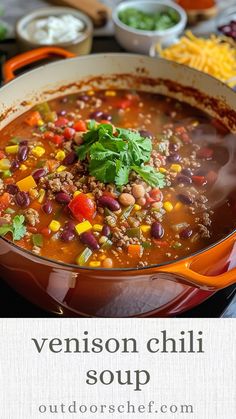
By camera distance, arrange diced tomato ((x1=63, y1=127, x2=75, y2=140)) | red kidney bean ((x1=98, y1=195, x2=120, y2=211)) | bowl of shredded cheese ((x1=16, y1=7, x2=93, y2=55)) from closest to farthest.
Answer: red kidney bean ((x1=98, y1=195, x2=120, y2=211)) < diced tomato ((x1=63, y1=127, x2=75, y2=140)) < bowl of shredded cheese ((x1=16, y1=7, x2=93, y2=55))

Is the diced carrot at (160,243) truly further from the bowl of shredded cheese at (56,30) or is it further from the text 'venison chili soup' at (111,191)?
the bowl of shredded cheese at (56,30)

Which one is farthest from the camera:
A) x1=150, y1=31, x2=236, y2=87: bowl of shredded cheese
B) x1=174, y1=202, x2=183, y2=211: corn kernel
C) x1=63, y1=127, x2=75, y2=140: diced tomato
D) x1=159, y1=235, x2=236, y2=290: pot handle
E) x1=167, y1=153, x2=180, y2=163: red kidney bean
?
x1=150, y1=31, x2=236, y2=87: bowl of shredded cheese

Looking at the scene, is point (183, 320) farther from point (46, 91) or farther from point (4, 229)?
point (46, 91)

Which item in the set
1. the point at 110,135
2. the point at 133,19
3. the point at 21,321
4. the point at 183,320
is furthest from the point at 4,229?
the point at 133,19

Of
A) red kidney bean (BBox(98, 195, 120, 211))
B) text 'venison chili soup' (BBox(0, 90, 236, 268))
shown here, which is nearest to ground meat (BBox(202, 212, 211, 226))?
text 'venison chili soup' (BBox(0, 90, 236, 268))

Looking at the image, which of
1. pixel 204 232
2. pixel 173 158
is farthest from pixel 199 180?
pixel 204 232

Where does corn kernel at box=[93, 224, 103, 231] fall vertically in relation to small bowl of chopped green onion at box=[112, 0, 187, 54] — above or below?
below

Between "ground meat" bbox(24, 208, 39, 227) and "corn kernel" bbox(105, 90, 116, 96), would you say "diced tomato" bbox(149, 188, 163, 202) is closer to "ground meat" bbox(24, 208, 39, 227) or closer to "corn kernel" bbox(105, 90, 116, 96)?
"ground meat" bbox(24, 208, 39, 227)

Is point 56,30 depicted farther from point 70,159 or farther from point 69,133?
point 70,159
